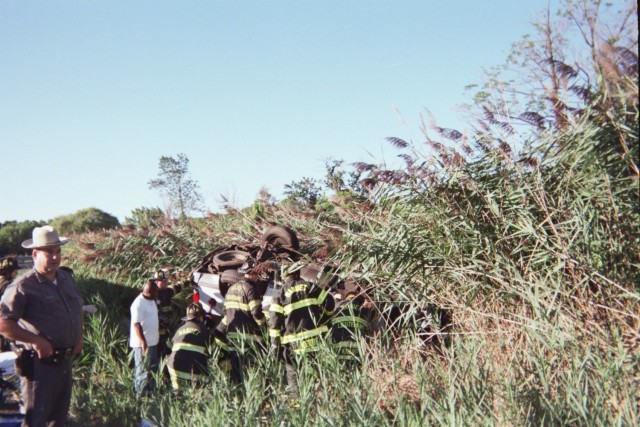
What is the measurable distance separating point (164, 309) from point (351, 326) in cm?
370

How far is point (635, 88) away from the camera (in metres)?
4.35

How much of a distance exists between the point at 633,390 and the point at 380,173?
10.7 ft

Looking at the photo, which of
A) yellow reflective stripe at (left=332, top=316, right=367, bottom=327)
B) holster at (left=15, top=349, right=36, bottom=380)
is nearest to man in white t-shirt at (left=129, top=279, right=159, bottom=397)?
holster at (left=15, top=349, right=36, bottom=380)

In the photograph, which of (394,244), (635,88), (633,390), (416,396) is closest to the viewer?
(633,390)

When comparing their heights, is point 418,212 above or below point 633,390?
above

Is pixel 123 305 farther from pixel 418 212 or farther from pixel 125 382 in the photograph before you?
pixel 418 212

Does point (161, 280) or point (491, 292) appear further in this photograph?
point (161, 280)

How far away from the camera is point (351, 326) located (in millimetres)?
6340

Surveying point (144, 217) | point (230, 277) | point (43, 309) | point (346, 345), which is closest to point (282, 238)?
point (230, 277)

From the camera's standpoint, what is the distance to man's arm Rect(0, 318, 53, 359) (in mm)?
5285

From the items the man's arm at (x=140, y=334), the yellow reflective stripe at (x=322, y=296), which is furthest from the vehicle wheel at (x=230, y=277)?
the yellow reflective stripe at (x=322, y=296)

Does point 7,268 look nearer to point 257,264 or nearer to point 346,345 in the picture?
point 257,264

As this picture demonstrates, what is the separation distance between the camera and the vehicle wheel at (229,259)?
8719 mm

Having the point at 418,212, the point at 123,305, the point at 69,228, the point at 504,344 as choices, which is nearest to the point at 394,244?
Result: the point at 418,212
